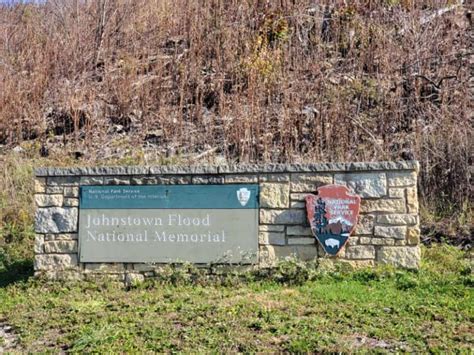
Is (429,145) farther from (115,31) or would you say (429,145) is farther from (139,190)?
(115,31)

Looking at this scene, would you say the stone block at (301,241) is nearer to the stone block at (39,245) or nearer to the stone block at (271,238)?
the stone block at (271,238)

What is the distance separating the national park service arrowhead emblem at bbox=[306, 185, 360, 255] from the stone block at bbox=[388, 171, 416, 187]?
0.44m

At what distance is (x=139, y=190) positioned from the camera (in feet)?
22.0

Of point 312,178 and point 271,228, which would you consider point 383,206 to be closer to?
point 312,178

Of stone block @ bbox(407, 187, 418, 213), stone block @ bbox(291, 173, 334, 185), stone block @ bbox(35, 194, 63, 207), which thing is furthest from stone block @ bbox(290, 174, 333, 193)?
stone block @ bbox(35, 194, 63, 207)

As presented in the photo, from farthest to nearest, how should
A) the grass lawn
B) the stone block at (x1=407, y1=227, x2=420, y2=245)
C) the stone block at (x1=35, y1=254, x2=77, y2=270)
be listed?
the stone block at (x1=35, y1=254, x2=77, y2=270) → the stone block at (x1=407, y1=227, x2=420, y2=245) → the grass lawn

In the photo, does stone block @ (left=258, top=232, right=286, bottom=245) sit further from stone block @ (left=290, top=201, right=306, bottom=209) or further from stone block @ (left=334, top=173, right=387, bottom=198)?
stone block @ (left=334, top=173, right=387, bottom=198)

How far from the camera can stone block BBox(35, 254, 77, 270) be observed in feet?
22.1

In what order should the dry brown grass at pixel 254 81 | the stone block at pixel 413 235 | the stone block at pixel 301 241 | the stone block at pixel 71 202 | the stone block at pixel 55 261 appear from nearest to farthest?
the stone block at pixel 413 235, the stone block at pixel 301 241, the stone block at pixel 55 261, the stone block at pixel 71 202, the dry brown grass at pixel 254 81

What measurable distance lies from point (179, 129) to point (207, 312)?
605 cm

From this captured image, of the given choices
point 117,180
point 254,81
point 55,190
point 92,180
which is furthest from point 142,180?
point 254,81

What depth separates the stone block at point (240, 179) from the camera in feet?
21.6

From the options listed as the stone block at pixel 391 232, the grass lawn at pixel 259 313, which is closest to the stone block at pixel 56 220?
the grass lawn at pixel 259 313

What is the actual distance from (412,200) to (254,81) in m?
5.51
